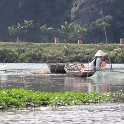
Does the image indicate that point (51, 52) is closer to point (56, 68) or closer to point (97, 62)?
point (56, 68)

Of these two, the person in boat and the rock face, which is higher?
the rock face

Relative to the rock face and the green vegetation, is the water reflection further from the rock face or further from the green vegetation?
the rock face

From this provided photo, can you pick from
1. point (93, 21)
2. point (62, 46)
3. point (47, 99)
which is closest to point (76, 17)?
point (93, 21)

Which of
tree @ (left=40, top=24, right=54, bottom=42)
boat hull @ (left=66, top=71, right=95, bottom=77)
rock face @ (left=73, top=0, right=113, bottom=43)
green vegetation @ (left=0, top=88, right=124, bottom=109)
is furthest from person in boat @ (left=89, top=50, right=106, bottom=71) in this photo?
rock face @ (left=73, top=0, right=113, bottom=43)

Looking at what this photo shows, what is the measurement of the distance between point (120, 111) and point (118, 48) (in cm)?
8809

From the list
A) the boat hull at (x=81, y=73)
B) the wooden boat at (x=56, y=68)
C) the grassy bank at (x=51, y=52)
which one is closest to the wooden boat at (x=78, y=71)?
the boat hull at (x=81, y=73)

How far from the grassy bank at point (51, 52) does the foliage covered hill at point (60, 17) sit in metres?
15.3

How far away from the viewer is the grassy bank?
105 metres

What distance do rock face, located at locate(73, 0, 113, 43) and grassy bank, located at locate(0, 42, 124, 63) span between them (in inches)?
1020

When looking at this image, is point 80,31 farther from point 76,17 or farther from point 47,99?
point 47,99

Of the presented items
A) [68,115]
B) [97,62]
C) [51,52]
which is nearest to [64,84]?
[97,62]

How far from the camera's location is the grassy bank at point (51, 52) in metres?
105

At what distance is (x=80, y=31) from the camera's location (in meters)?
126

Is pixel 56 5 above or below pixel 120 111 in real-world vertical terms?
above
